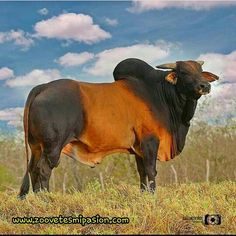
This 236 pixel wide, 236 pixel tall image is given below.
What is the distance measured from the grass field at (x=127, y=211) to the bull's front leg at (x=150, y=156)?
36cm

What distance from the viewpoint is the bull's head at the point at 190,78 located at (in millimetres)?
7938

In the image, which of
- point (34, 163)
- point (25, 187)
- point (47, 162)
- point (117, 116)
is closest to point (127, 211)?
point (47, 162)

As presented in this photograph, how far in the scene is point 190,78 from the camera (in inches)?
320

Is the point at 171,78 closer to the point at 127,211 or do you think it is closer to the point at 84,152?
the point at 84,152

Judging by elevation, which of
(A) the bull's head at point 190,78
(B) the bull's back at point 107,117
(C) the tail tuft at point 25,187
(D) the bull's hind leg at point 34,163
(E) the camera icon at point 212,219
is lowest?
(E) the camera icon at point 212,219

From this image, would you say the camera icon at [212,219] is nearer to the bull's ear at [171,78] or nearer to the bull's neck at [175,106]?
the bull's neck at [175,106]

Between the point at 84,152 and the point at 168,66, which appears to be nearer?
the point at 84,152

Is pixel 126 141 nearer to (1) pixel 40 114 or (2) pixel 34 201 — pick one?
(1) pixel 40 114

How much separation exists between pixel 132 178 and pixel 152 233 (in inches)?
547

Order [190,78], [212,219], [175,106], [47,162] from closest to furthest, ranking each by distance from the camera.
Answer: [212,219] → [47,162] → [190,78] → [175,106]

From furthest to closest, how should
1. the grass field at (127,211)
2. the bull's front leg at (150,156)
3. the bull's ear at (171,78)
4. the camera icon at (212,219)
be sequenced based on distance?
the bull's ear at (171,78) → the bull's front leg at (150,156) → the camera icon at (212,219) → the grass field at (127,211)

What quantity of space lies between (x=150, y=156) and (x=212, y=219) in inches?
98.0

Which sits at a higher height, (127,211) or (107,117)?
(107,117)

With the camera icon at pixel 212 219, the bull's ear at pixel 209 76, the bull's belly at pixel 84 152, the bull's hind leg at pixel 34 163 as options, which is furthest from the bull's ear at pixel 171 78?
the camera icon at pixel 212 219
